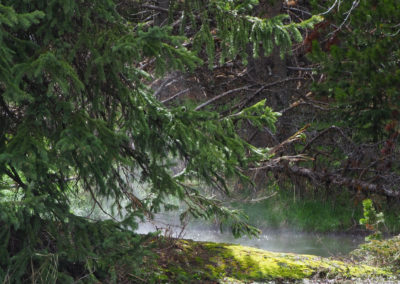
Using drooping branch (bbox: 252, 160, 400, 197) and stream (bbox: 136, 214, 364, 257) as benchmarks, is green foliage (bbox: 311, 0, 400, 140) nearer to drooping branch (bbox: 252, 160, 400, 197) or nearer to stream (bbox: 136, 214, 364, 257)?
drooping branch (bbox: 252, 160, 400, 197)

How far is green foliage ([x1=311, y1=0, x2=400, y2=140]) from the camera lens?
30.6 ft

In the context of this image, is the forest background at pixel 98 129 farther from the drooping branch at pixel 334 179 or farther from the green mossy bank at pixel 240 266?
the drooping branch at pixel 334 179

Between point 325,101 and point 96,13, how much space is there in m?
8.71

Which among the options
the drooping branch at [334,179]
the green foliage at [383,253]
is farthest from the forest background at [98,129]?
the drooping branch at [334,179]

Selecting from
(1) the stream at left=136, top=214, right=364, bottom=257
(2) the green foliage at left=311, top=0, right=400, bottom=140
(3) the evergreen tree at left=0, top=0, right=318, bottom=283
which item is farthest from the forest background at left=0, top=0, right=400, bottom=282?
(1) the stream at left=136, top=214, right=364, bottom=257

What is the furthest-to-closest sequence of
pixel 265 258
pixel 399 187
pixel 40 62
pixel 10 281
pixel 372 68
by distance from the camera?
pixel 399 187 < pixel 372 68 < pixel 265 258 < pixel 10 281 < pixel 40 62

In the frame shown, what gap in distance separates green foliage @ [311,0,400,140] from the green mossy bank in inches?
165

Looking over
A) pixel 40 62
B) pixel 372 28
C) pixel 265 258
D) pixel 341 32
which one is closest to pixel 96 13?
pixel 40 62

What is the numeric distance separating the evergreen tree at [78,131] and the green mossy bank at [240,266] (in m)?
0.64

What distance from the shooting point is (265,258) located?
18.9ft

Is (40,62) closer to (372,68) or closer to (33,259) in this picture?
(33,259)

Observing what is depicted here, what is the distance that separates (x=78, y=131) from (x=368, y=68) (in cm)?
684

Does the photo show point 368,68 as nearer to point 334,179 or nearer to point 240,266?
point 334,179

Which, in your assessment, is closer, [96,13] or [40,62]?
[40,62]
